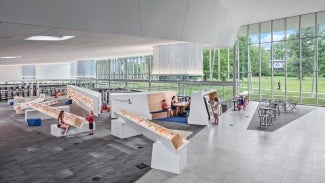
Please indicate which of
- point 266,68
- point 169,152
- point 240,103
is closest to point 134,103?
point 240,103

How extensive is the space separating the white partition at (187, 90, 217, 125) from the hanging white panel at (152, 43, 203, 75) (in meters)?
2.60

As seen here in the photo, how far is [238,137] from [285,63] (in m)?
12.3

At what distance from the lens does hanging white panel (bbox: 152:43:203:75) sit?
1558 centimetres

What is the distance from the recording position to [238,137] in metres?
10.1

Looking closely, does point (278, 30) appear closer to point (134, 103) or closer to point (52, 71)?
point (134, 103)

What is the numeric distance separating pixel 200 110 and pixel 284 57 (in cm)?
1067

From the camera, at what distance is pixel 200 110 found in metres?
13.2

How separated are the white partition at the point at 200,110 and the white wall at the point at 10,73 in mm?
30838

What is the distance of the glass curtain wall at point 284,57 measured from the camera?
17969 millimetres

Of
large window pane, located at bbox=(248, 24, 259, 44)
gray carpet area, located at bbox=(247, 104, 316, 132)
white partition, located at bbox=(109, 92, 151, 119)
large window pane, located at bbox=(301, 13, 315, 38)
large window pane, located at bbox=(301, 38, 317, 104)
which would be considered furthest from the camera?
large window pane, located at bbox=(248, 24, 259, 44)

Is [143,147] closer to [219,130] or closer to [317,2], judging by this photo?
[219,130]

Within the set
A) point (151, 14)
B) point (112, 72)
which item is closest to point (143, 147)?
point (151, 14)

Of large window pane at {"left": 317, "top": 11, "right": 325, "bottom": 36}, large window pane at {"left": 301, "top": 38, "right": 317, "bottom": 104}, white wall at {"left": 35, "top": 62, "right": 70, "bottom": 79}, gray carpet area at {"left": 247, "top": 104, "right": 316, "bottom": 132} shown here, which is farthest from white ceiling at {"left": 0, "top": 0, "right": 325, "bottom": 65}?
white wall at {"left": 35, "top": 62, "right": 70, "bottom": 79}

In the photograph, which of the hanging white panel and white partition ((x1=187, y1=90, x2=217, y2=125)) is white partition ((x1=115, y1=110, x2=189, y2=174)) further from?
the hanging white panel
